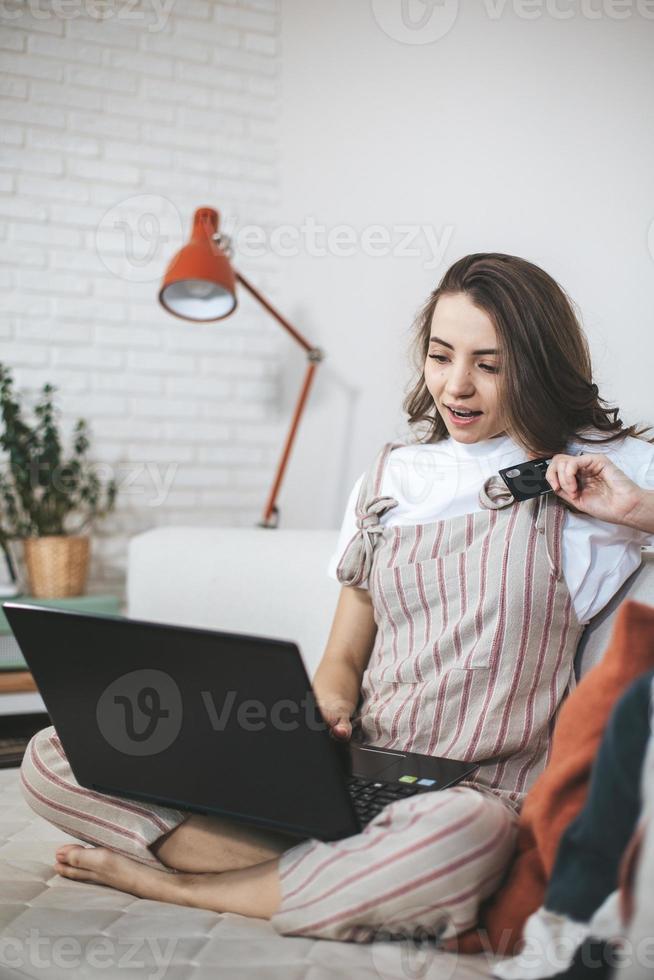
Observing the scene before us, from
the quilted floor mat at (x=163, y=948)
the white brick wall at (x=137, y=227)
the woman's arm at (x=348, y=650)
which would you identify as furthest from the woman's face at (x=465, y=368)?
the white brick wall at (x=137, y=227)

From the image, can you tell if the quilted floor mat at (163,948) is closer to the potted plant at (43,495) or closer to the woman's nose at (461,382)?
the woman's nose at (461,382)

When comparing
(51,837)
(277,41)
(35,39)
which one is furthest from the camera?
(277,41)

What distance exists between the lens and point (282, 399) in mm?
2963

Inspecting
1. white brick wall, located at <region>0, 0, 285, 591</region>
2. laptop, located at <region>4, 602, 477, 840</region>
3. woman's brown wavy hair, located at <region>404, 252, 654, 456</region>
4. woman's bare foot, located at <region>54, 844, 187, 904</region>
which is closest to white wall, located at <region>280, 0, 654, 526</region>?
white brick wall, located at <region>0, 0, 285, 591</region>

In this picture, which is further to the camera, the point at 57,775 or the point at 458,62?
the point at 458,62

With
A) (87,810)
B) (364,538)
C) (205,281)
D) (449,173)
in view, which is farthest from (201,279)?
(87,810)

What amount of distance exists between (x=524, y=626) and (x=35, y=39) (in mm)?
A: 2312

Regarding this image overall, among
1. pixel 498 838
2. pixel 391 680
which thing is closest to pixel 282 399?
pixel 391 680

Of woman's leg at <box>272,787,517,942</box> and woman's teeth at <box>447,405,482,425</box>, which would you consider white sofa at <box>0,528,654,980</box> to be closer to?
woman's leg at <box>272,787,517,942</box>

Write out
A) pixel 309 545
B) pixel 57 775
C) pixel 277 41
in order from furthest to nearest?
pixel 277 41 → pixel 309 545 → pixel 57 775

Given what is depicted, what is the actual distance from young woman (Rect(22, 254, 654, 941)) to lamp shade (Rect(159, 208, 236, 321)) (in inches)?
37.6

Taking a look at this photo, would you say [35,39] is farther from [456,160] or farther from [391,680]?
[391,680]

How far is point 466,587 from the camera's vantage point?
4.23 ft

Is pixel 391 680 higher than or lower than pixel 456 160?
lower
